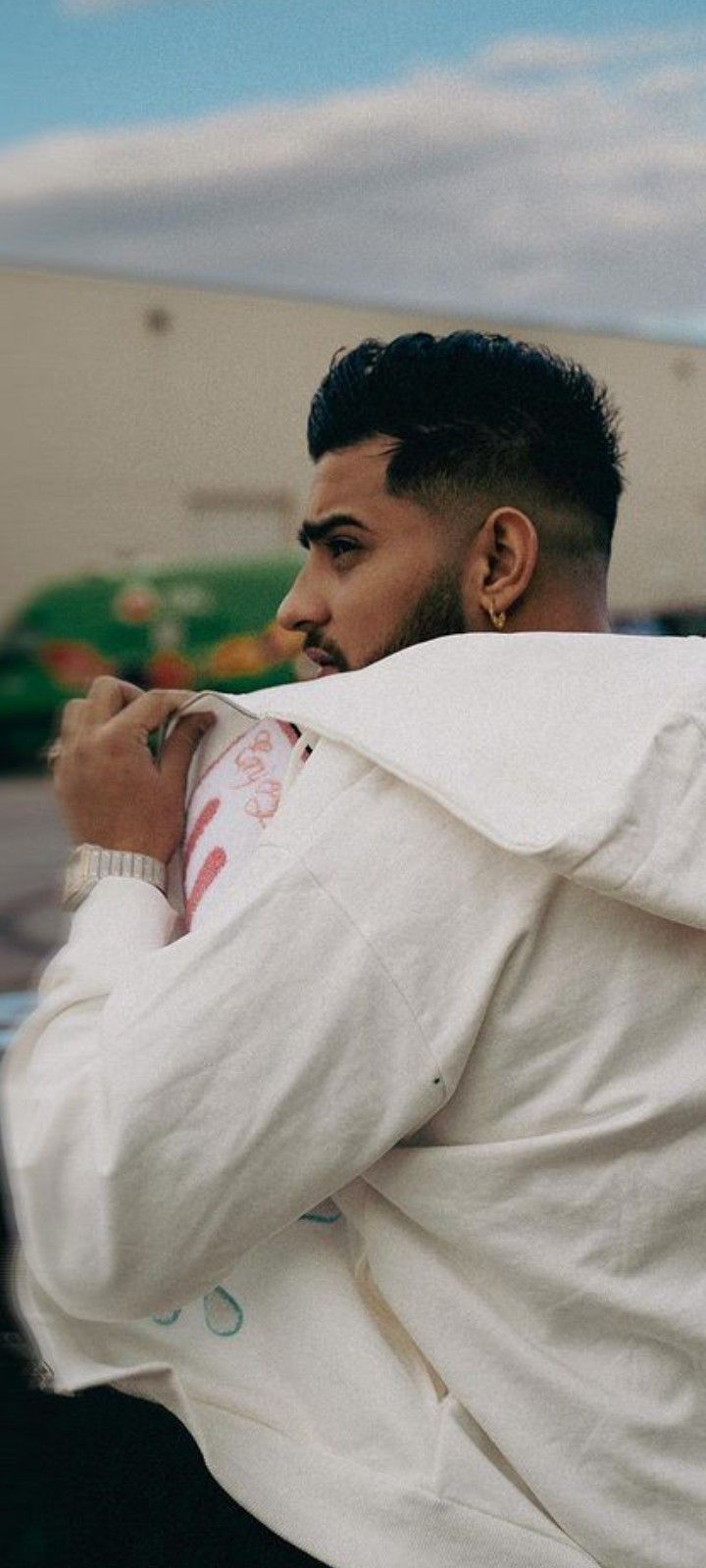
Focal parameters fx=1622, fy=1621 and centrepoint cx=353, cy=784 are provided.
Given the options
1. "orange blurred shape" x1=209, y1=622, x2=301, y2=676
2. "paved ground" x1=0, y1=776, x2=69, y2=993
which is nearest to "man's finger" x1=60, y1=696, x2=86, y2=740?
"paved ground" x1=0, y1=776, x2=69, y2=993

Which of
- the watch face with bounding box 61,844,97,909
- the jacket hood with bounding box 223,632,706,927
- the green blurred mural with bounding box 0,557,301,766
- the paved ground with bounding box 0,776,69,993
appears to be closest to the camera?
the jacket hood with bounding box 223,632,706,927

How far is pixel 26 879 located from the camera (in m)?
9.32

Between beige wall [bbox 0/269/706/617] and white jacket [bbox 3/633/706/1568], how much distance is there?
14.6m

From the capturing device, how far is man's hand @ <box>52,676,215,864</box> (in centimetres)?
116

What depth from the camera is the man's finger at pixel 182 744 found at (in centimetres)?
120

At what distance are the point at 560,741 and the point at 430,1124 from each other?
24 centimetres

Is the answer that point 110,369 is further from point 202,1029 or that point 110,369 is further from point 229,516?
point 202,1029

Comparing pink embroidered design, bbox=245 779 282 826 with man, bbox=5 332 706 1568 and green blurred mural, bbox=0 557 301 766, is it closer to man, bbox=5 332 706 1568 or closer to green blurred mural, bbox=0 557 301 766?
man, bbox=5 332 706 1568

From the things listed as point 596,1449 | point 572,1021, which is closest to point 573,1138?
point 572,1021

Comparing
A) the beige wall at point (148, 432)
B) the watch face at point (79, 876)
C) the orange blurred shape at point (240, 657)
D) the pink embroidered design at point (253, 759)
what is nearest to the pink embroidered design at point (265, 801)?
the pink embroidered design at point (253, 759)

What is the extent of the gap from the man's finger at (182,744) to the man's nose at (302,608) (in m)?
0.15

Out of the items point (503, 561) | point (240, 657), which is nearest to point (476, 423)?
point (503, 561)

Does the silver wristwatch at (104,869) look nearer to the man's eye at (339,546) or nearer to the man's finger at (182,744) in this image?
the man's finger at (182,744)

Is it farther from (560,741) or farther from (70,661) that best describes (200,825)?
(70,661)
